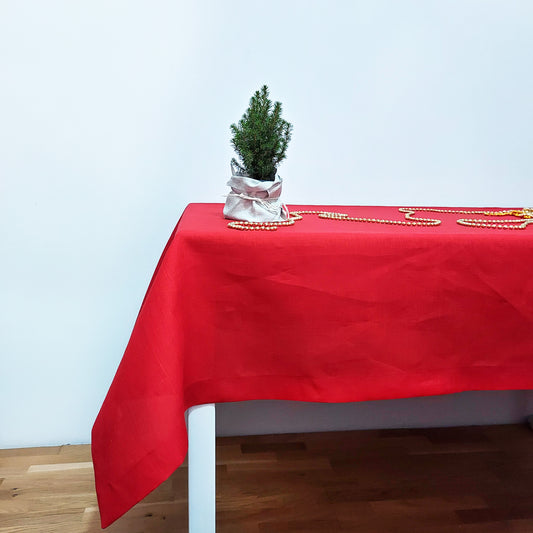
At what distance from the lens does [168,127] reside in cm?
145

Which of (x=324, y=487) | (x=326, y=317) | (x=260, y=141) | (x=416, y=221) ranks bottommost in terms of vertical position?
(x=324, y=487)

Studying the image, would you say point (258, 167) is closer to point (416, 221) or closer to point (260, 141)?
point (260, 141)

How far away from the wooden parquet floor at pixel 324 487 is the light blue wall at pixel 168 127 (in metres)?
0.24

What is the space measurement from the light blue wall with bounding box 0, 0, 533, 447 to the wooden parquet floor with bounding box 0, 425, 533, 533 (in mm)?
235

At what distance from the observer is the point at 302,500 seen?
126 centimetres

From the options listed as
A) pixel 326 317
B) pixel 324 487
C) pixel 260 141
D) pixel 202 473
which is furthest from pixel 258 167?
pixel 324 487

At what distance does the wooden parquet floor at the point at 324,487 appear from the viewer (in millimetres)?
1177

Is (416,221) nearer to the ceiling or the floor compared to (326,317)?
nearer to the ceiling

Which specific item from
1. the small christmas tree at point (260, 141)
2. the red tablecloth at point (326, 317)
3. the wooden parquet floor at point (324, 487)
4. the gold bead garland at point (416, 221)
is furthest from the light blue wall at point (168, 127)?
the red tablecloth at point (326, 317)

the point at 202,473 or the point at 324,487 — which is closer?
the point at 202,473

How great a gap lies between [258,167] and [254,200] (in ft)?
0.21

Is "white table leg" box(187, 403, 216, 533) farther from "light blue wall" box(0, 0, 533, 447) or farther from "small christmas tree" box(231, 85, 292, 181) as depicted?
"light blue wall" box(0, 0, 533, 447)

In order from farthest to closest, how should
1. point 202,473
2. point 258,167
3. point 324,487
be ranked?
point 324,487 → point 258,167 → point 202,473

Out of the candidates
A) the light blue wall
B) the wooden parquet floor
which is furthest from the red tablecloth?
the light blue wall
